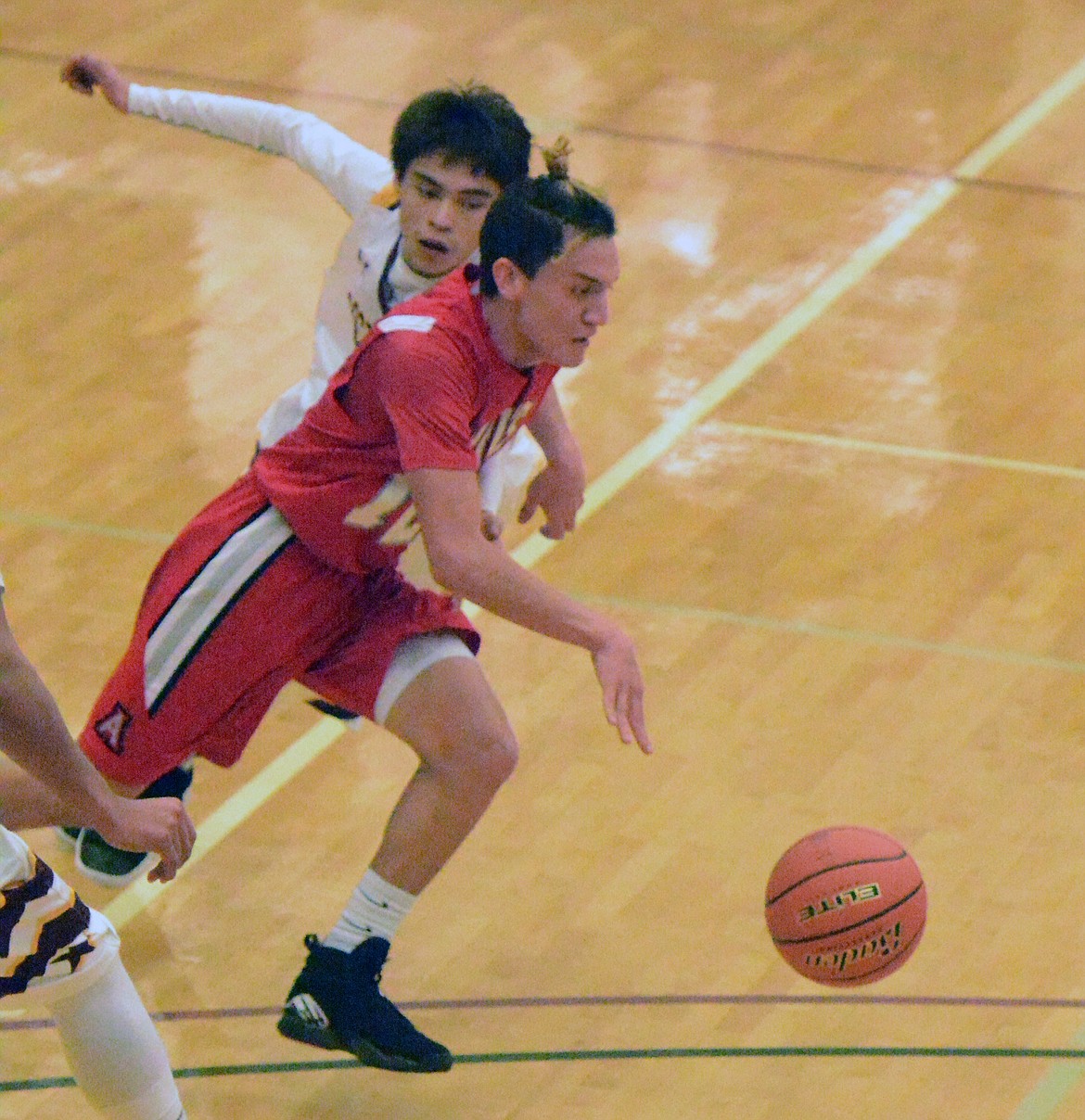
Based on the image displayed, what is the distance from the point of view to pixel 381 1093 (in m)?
4.31

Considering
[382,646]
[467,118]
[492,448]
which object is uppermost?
[467,118]

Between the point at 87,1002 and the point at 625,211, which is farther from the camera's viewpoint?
the point at 625,211

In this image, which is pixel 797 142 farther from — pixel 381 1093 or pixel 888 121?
pixel 381 1093

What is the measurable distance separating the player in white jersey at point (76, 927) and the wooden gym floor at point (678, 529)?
724 mm

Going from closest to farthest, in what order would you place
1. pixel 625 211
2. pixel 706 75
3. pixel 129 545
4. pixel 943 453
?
pixel 129 545, pixel 943 453, pixel 625 211, pixel 706 75

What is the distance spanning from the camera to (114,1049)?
3.49 metres

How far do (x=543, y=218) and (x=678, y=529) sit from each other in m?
2.67

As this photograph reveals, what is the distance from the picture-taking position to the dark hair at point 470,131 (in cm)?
456

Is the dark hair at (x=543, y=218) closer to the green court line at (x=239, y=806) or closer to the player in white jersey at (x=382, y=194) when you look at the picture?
the player in white jersey at (x=382, y=194)

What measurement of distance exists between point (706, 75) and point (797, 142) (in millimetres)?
1039

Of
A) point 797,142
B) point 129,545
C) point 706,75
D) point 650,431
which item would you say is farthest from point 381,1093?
point 706,75

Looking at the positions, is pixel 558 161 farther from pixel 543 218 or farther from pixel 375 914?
pixel 375 914

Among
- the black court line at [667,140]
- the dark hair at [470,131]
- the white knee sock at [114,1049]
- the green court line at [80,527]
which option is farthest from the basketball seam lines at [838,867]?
the black court line at [667,140]

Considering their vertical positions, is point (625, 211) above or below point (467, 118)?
below
